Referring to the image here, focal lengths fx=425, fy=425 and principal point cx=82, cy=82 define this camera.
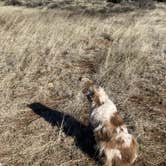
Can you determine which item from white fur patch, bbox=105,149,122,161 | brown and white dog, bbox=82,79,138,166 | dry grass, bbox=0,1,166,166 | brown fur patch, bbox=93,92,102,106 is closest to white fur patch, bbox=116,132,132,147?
brown and white dog, bbox=82,79,138,166

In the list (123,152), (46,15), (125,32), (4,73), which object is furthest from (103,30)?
(123,152)

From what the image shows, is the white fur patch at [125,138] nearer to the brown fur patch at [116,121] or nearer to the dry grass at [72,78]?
the brown fur patch at [116,121]

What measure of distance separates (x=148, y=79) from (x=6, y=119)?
2654mm

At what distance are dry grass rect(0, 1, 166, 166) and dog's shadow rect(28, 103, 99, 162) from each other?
15mm

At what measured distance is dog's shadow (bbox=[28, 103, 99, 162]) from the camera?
5527mm

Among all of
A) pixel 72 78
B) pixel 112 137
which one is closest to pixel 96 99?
pixel 112 137

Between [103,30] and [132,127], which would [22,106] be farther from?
[103,30]

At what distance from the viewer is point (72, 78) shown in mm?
7652

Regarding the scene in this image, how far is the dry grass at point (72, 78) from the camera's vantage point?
5629mm

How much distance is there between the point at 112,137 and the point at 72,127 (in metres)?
1.12

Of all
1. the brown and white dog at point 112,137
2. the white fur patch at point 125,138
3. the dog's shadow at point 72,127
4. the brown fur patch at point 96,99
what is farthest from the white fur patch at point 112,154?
the brown fur patch at point 96,99

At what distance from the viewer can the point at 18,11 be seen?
12.4m

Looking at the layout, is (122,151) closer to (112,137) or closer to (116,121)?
(112,137)

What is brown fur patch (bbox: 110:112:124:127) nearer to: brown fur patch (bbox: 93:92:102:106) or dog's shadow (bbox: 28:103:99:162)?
brown fur patch (bbox: 93:92:102:106)
